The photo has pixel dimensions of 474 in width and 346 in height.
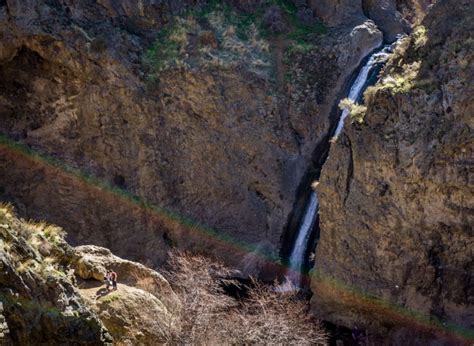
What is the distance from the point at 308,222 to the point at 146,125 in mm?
10623

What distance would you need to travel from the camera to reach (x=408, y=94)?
22.7 m

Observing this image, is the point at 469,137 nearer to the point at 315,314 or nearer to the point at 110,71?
the point at 315,314

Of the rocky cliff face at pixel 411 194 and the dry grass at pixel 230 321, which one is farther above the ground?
the rocky cliff face at pixel 411 194

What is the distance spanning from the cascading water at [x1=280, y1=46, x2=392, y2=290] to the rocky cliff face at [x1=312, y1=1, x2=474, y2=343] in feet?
15.3

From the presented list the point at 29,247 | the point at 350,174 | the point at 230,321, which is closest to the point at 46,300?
the point at 29,247

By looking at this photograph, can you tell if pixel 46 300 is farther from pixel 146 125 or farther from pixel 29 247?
pixel 146 125

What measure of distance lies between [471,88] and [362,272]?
27.4 feet

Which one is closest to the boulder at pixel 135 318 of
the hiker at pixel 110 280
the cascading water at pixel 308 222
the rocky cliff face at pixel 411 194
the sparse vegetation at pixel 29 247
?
the hiker at pixel 110 280

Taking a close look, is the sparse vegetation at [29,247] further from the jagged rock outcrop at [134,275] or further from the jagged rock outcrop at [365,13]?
the jagged rock outcrop at [365,13]

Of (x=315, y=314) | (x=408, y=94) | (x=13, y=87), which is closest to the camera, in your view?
(x=408, y=94)

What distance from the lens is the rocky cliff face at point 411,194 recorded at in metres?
21.5

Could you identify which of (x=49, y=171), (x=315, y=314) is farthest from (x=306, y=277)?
(x=49, y=171)

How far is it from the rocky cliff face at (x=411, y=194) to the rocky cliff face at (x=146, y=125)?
8432 millimetres

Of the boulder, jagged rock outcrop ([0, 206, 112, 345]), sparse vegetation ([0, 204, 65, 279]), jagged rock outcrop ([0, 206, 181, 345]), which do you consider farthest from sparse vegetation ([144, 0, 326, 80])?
jagged rock outcrop ([0, 206, 112, 345])
